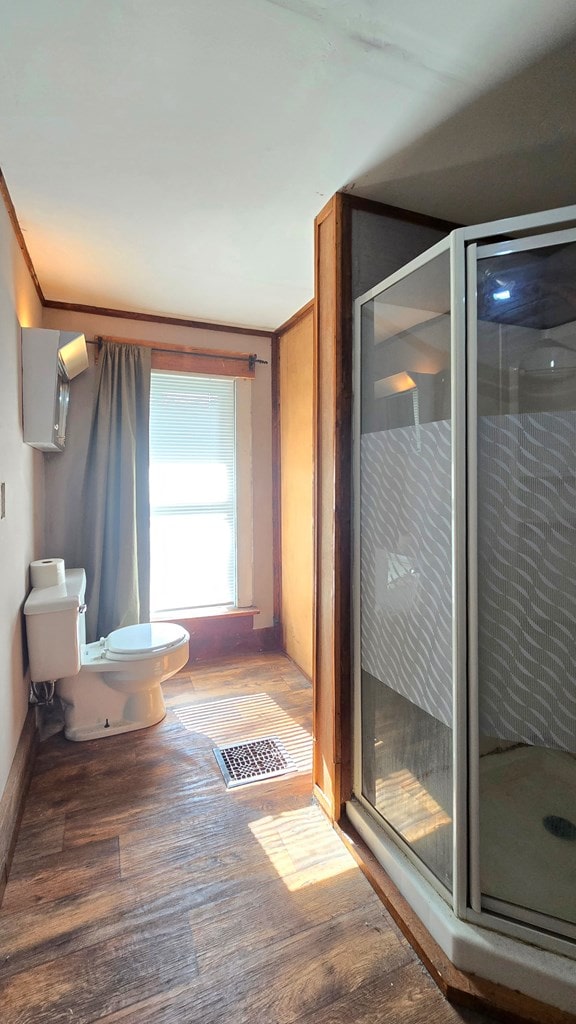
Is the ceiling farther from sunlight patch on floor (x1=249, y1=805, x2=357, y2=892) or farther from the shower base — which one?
sunlight patch on floor (x1=249, y1=805, x2=357, y2=892)

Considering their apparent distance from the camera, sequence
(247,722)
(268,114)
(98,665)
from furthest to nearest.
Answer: (247,722), (98,665), (268,114)

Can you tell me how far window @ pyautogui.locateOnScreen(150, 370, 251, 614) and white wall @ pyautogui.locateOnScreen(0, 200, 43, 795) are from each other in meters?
0.91

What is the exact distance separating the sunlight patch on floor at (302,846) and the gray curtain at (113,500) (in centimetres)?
154

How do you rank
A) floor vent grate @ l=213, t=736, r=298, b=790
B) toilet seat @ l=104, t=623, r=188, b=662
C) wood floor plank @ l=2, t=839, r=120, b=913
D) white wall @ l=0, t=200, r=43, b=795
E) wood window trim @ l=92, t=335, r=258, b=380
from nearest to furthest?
wood floor plank @ l=2, t=839, r=120, b=913, white wall @ l=0, t=200, r=43, b=795, floor vent grate @ l=213, t=736, r=298, b=790, toilet seat @ l=104, t=623, r=188, b=662, wood window trim @ l=92, t=335, r=258, b=380

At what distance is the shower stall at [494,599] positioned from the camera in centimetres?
114

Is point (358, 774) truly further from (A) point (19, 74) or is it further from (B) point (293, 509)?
(A) point (19, 74)

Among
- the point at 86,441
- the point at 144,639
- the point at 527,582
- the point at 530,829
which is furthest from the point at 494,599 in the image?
the point at 86,441

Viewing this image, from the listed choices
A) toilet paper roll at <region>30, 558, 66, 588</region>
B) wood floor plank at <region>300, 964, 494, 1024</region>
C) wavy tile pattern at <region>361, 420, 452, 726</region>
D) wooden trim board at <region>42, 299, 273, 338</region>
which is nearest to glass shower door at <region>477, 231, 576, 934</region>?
wavy tile pattern at <region>361, 420, 452, 726</region>

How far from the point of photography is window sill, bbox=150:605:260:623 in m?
3.06

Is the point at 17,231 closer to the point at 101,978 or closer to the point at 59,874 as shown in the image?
the point at 59,874

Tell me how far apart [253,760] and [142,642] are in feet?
2.63

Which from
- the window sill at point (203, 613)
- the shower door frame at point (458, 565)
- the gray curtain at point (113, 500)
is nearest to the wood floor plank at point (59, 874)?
the shower door frame at point (458, 565)

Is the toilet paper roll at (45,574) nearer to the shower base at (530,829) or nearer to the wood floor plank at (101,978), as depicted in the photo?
the wood floor plank at (101,978)

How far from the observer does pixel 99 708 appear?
230cm
